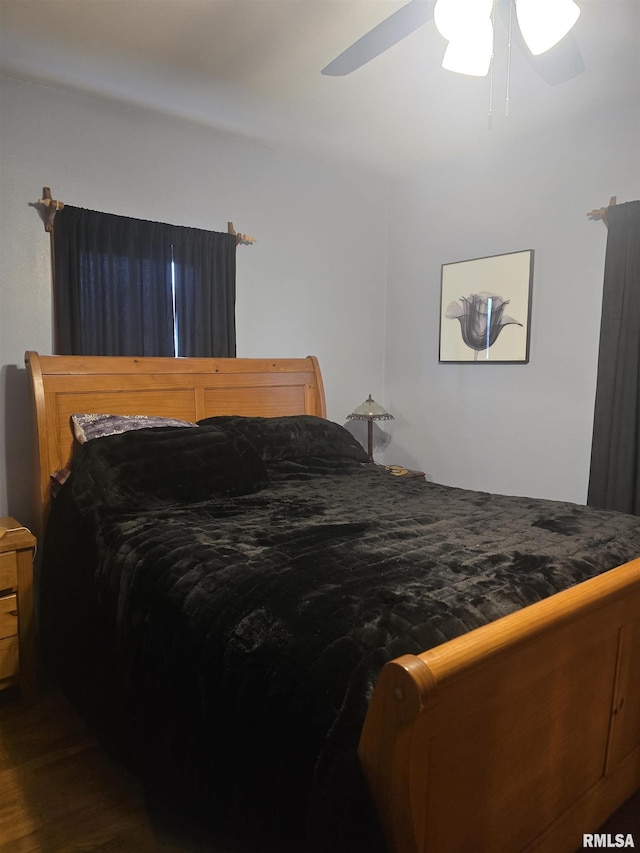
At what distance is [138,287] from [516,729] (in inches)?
101

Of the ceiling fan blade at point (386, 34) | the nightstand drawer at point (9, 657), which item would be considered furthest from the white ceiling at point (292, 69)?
the nightstand drawer at point (9, 657)

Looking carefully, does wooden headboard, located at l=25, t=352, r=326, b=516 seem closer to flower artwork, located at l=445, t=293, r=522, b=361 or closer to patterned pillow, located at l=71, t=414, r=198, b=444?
patterned pillow, located at l=71, t=414, r=198, b=444

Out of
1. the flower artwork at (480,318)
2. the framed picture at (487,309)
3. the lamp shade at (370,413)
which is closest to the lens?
the framed picture at (487,309)

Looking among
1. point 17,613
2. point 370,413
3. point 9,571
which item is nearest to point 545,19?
point 370,413

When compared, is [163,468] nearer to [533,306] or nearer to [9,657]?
[9,657]

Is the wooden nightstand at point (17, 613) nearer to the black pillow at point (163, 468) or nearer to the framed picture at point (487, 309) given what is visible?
the black pillow at point (163, 468)

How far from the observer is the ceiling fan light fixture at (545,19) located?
1578 mm

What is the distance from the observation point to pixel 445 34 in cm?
167

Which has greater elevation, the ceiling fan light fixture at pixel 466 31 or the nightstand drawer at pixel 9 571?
the ceiling fan light fixture at pixel 466 31

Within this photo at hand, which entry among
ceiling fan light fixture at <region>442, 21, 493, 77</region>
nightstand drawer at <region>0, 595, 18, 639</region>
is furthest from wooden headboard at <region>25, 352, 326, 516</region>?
ceiling fan light fixture at <region>442, 21, 493, 77</region>

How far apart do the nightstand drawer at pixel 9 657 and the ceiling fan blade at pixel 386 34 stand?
2.36m

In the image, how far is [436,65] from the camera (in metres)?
2.42

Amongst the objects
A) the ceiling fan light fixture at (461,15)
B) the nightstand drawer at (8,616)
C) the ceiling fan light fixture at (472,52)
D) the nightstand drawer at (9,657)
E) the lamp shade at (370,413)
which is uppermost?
the ceiling fan light fixture at (461,15)

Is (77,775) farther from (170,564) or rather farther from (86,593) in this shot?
(170,564)
